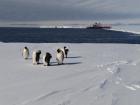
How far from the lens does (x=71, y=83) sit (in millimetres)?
11883

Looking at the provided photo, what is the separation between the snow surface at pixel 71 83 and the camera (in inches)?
376

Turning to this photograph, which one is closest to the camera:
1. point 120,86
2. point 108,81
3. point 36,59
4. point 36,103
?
point 36,103

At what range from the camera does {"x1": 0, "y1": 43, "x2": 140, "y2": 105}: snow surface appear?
955 cm

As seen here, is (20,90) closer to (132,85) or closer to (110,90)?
(110,90)

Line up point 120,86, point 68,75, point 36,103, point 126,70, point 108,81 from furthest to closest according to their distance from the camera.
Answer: point 126,70
point 68,75
point 108,81
point 120,86
point 36,103

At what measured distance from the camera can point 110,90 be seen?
35.3 feet

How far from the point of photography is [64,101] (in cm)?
938

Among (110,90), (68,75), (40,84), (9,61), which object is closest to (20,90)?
(40,84)

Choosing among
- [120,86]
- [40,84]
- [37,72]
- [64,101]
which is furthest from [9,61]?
[64,101]

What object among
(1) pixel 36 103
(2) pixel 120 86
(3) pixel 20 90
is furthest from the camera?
(2) pixel 120 86

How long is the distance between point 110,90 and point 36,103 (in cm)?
240

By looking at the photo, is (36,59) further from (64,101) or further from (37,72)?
(64,101)

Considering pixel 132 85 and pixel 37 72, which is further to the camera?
pixel 37 72

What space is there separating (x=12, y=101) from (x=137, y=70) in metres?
6.69
